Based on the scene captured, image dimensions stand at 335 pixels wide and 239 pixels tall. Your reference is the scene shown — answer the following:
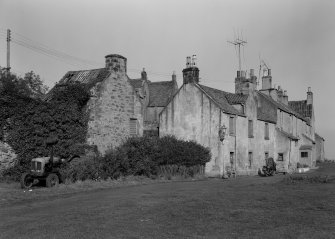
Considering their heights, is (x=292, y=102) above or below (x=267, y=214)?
above

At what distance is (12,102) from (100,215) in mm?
14156

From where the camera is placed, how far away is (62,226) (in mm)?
11008

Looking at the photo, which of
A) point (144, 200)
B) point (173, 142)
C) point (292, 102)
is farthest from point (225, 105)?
point (292, 102)

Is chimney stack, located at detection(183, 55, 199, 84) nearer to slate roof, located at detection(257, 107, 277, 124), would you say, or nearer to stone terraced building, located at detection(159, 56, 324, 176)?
stone terraced building, located at detection(159, 56, 324, 176)

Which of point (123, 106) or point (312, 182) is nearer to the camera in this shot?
point (312, 182)

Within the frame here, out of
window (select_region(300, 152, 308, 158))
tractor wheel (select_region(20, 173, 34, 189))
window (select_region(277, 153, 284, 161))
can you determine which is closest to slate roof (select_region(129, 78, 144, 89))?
window (select_region(277, 153, 284, 161))

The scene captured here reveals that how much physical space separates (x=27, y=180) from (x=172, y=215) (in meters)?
11.1

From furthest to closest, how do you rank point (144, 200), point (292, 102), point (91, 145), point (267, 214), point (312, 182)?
1. point (292, 102)
2. point (91, 145)
3. point (312, 182)
4. point (144, 200)
5. point (267, 214)

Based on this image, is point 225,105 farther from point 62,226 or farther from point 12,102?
point 62,226

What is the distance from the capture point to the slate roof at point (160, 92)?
6178 cm

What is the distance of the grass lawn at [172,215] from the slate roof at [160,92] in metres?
44.0

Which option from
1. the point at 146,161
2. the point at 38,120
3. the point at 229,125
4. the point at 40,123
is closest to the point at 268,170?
the point at 229,125

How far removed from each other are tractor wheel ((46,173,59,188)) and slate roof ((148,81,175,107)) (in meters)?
40.0

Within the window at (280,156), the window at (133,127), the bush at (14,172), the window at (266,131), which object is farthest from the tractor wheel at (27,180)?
the window at (280,156)
